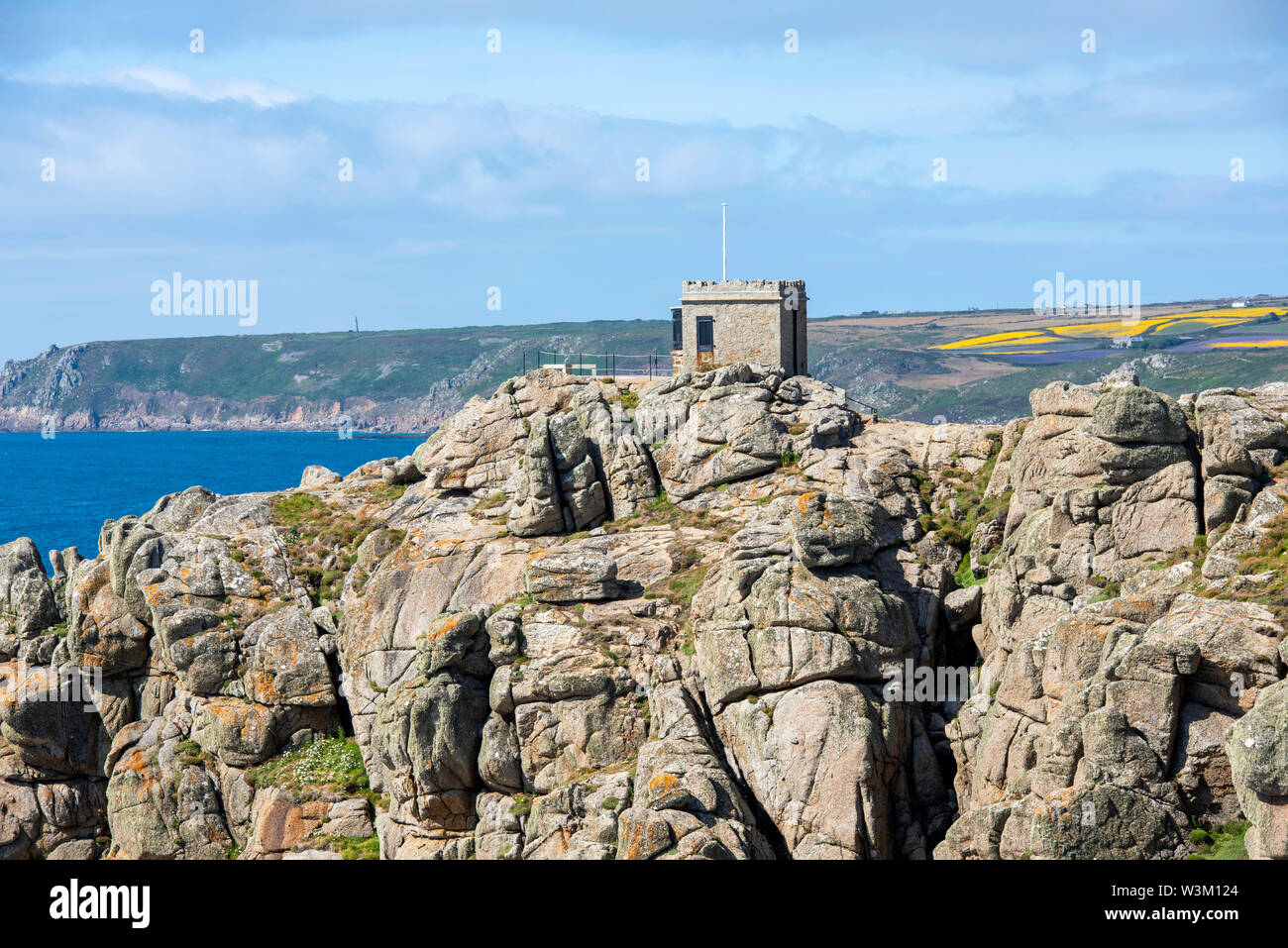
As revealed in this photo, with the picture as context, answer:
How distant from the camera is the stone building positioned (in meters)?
70.6

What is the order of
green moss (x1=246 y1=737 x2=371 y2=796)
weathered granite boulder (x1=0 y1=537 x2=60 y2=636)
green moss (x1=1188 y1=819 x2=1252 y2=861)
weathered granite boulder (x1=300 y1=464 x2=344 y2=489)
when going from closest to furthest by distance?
green moss (x1=1188 y1=819 x2=1252 y2=861) → green moss (x1=246 y1=737 x2=371 y2=796) → weathered granite boulder (x1=0 y1=537 x2=60 y2=636) → weathered granite boulder (x1=300 y1=464 x2=344 y2=489)

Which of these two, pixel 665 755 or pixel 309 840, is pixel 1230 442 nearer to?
pixel 665 755

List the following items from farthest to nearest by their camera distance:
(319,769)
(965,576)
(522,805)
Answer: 1. (319,769)
2. (965,576)
3. (522,805)

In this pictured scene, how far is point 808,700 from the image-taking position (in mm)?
45906

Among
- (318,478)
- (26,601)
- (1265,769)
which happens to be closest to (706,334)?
(318,478)

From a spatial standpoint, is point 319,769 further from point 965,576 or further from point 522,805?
point 965,576

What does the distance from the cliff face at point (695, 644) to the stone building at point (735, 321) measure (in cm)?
495

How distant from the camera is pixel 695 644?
5097 cm

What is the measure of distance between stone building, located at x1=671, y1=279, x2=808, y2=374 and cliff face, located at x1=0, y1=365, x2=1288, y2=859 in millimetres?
4950

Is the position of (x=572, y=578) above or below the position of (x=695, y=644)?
above

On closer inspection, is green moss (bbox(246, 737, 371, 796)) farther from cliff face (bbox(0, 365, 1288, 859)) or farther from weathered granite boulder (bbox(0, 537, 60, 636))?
weathered granite boulder (bbox(0, 537, 60, 636))

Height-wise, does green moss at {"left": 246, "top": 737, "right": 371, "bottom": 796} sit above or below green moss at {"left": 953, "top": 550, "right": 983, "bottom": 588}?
below

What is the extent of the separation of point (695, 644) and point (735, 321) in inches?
988

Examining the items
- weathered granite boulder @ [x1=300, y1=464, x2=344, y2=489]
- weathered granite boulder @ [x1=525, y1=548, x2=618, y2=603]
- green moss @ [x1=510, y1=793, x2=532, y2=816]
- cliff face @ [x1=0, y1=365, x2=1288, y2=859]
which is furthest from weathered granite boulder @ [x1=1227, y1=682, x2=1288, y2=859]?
weathered granite boulder @ [x1=300, y1=464, x2=344, y2=489]
